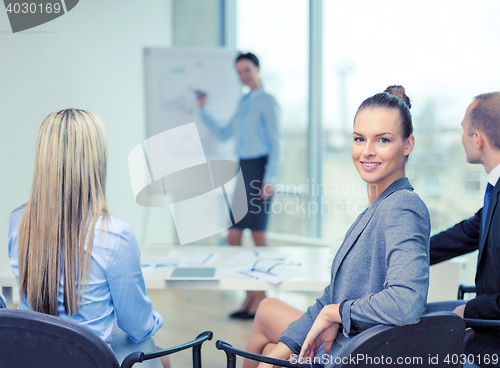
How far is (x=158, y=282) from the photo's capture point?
66.1 inches

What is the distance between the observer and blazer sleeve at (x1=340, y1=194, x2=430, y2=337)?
0.96 meters

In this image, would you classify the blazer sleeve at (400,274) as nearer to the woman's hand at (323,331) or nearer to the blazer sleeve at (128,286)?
the woman's hand at (323,331)

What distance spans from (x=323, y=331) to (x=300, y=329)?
0.69 ft

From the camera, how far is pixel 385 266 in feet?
3.68

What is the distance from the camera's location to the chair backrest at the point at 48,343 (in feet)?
3.10

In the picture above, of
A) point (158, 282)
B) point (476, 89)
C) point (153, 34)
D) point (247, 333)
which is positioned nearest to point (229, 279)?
point (158, 282)

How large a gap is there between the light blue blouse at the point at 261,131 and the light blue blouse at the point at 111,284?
2079mm

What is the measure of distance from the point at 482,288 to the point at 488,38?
213cm

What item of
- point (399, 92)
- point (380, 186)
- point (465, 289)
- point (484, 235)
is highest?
point (399, 92)

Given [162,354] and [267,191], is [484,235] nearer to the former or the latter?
[162,354]

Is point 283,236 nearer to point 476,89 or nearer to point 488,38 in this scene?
point 476,89

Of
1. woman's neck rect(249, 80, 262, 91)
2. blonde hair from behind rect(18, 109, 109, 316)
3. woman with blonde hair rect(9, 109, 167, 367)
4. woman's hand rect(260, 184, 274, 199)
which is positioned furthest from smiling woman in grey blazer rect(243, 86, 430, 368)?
woman's neck rect(249, 80, 262, 91)

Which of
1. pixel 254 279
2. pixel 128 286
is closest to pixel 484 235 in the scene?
pixel 254 279

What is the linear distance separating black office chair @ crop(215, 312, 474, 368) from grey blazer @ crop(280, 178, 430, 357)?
0.11 ft
